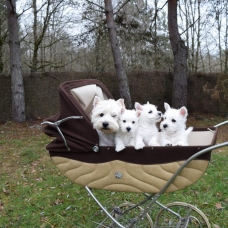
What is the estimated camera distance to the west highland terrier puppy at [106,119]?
251 centimetres

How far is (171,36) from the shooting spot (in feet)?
33.9

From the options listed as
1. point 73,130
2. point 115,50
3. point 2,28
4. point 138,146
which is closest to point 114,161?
point 138,146

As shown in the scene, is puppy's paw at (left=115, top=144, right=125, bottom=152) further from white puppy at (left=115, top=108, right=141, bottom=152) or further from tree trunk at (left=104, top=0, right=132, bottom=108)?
tree trunk at (left=104, top=0, right=132, bottom=108)

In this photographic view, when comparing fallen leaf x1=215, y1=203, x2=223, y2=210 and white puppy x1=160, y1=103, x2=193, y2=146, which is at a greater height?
white puppy x1=160, y1=103, x2=193, y2=146

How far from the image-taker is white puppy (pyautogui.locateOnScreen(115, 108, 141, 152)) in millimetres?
2590

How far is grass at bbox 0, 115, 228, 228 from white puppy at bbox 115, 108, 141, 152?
4.91 ft

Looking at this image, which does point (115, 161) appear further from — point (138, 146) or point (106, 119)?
point (106, 119)

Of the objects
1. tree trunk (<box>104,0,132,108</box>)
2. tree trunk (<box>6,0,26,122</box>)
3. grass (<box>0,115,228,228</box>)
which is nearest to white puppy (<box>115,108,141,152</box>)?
grass (<box>0,115,228,228</box>)

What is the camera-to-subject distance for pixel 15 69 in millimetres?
10211

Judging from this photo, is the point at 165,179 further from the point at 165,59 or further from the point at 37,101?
the point at 165,59

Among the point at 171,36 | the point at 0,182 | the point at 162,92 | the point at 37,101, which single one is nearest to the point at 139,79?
the point at 162,92

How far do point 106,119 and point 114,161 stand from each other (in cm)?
36

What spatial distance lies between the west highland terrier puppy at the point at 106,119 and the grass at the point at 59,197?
1.45 metres

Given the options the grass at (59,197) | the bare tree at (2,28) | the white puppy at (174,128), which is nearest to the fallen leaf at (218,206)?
the grass at (59,197)
